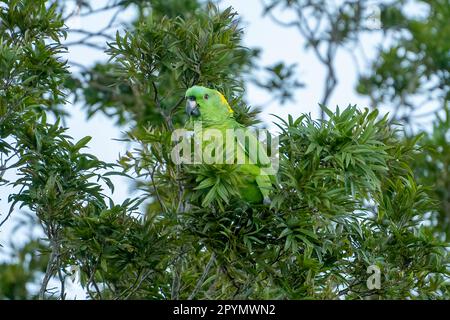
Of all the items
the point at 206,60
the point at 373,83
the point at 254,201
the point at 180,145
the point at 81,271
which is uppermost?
the point at 373,83

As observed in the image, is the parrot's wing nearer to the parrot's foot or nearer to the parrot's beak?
the parrot's foot

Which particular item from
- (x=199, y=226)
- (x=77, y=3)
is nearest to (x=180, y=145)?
(x=199, y=226)

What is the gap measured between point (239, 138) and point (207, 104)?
0.30 metres

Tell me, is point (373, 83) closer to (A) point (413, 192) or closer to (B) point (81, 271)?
(A) point (413, 192)

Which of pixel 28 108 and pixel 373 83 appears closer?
pixel 28 108

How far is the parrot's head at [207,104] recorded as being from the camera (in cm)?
477

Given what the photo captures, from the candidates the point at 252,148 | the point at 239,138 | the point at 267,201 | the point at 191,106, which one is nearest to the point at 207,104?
the point at 191,106

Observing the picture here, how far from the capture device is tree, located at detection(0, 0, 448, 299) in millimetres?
4168

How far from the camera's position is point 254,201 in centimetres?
443

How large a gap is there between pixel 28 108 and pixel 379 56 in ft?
18.3

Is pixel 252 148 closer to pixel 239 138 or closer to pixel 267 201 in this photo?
pixel 239 138

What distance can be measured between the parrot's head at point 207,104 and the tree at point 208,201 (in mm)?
123

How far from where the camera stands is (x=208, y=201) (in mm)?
4023

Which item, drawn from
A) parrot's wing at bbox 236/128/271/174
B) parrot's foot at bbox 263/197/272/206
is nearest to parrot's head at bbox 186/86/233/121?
parrot's wing at bbox 236/128/271/174
